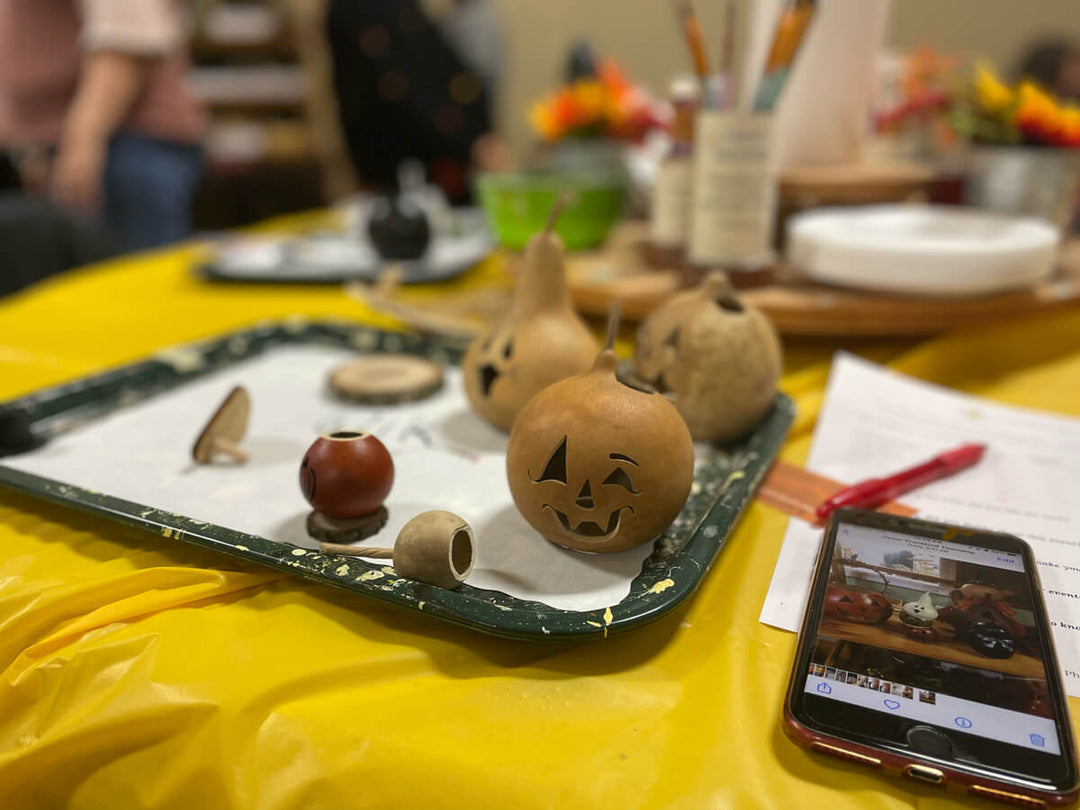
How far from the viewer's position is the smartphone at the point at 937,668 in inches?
11.7

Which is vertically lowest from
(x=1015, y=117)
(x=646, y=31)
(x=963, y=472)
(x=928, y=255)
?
(x=963, y=472)

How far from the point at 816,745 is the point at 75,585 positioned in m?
0.38

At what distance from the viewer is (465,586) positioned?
39 cm

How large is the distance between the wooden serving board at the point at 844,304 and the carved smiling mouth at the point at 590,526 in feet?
1.17

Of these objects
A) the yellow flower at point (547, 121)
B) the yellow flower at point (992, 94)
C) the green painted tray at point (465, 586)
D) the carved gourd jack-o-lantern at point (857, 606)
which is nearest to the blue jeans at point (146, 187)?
the yellow flower at point (547, 121)

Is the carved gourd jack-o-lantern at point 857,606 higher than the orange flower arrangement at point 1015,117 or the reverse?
the reverse

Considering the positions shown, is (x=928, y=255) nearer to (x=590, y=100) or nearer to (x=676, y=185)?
(x=676, y=185)

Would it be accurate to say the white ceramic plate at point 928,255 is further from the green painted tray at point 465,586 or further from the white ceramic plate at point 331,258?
the white ceramic plate at point 331,258

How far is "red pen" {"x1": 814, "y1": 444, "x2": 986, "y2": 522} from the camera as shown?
0.50 meters

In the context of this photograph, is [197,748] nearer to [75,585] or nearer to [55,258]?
[75,585]

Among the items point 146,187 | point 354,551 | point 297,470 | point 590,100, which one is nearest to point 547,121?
point 590,100

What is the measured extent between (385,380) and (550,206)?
0.44 m

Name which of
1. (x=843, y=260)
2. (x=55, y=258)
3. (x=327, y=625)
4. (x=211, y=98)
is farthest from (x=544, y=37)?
(x=327, y=625)

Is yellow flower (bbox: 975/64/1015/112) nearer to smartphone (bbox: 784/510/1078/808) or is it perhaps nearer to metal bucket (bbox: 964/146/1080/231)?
metal bucket (bbox: 964/146/1080/231)
